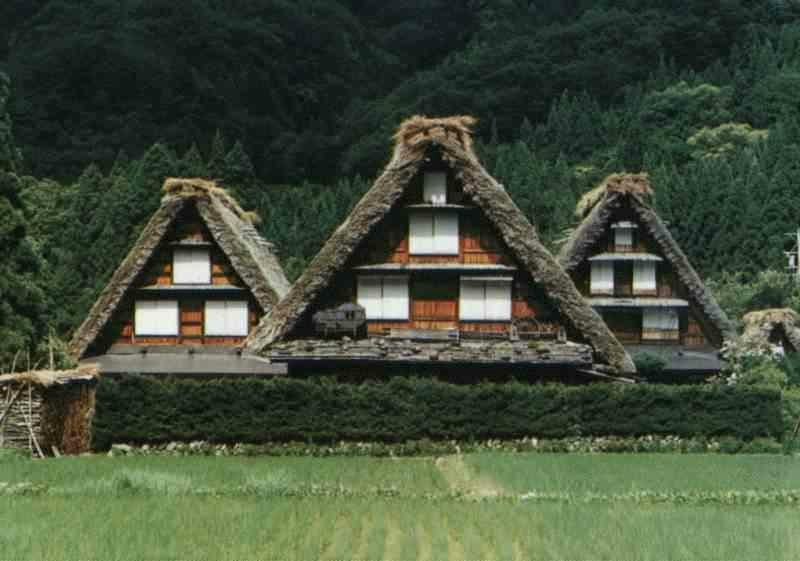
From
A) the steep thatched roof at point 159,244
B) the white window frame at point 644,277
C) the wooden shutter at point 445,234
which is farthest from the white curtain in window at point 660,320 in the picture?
the wooden shutter at point 445,234

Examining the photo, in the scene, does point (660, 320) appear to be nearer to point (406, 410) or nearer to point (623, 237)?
point (623, 237)

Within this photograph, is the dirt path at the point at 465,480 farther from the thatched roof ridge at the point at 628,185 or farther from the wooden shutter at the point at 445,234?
the thatched roof ridge at the point at 628,185

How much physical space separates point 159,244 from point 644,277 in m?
15.7

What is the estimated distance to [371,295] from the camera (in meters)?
30.7

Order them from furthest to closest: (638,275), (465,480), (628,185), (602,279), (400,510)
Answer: (602,279), (638,275), (628,185), (465,480), (400,510)

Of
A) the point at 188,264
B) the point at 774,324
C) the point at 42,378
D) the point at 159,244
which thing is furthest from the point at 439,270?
the point at 774,324

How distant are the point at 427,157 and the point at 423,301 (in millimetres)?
3313

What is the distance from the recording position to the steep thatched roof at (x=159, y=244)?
34312mm

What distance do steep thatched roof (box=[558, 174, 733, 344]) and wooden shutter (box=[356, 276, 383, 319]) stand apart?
11981mm

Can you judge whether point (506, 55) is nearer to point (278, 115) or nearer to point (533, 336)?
point (278, 115)

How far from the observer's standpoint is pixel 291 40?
5699 inches

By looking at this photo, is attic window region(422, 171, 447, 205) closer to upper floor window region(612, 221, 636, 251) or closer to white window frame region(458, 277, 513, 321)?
white window frame region(458, 277, 513, 321)

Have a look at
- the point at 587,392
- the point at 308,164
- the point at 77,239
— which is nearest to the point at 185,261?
the point at 587,392

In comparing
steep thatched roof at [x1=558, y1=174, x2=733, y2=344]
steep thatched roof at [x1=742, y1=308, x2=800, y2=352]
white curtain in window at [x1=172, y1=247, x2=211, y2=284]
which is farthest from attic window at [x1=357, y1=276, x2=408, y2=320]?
steep thatched roof at [x1=742, y1=308, x2=800, y2=352]
